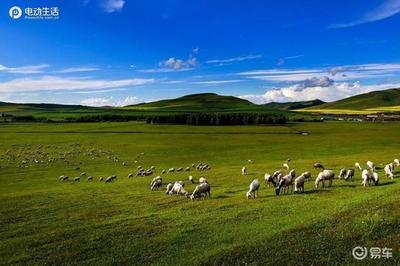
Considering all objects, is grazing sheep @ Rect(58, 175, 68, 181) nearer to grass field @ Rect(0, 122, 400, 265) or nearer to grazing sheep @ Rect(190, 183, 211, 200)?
grass field @ Rect(0, 122, 400, 265)

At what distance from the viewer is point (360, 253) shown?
55.3ft

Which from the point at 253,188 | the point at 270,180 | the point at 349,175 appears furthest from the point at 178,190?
the point at 349,175

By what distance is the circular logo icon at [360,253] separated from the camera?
1650 cm

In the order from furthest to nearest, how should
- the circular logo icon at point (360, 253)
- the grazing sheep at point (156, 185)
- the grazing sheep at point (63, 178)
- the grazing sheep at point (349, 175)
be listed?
the grazing sheep at point (63, 178), the grazing sheep at point (156, 185), the grazing sheep at point (349, 175), the circular logo icon at point (360, 253)

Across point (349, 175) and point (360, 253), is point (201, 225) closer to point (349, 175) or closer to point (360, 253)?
point (360, 253)

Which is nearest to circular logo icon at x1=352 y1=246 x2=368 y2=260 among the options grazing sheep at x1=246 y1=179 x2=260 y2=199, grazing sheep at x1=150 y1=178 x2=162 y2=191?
grazing sheep at x1=246 y1=179 x2=260 y2=199

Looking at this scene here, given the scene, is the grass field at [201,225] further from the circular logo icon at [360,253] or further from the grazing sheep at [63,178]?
the grazing sheep at [63,178]

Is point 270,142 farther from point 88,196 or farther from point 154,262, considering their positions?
point 154,262

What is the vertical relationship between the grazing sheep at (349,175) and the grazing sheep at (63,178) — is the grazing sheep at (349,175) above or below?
above

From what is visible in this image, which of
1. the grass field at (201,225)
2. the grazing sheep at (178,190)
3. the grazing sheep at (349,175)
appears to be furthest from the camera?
the grazing sheep at (349,175)

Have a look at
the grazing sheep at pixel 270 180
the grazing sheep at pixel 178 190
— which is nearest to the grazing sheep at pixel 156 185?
the grazing sheep at pixel 178 190

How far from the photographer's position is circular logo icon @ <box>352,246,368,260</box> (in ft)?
54.1

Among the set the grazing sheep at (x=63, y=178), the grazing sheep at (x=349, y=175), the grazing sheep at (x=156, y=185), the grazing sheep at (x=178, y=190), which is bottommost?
the grazing sheep at (x=63, y=178)

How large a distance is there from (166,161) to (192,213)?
44.0 m
